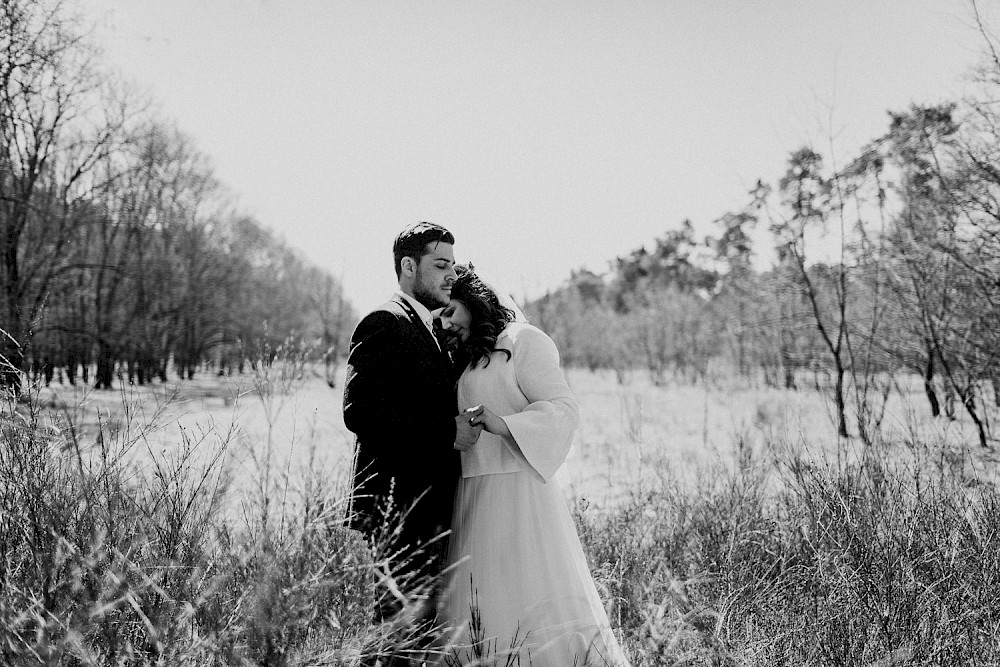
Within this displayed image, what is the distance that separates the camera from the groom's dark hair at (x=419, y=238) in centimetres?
266

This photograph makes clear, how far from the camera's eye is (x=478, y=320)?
255 centimetres

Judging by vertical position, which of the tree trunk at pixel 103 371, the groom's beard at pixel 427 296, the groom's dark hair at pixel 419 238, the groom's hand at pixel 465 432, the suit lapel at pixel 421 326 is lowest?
the groom's hand at pixel 465 432

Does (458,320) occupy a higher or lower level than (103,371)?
higher

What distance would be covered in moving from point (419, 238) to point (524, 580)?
152cm

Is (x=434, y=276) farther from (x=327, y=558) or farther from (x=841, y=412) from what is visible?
(x=841, y=412)

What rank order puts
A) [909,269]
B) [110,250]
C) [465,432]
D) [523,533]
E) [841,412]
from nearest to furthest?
[465,432]
[523,533]
[841,412]
[909,269]
[110,250]

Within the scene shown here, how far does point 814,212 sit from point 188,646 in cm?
1210

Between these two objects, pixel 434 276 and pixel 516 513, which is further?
pixel 434 276

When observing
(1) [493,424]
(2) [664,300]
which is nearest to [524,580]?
(1) [493,424]

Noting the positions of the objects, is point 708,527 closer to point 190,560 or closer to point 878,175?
point 190,560

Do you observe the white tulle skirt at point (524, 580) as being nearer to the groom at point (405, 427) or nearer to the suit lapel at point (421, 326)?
the groom at point (405, 427)

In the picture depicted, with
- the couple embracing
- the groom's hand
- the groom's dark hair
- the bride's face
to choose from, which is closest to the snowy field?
the couple embracing

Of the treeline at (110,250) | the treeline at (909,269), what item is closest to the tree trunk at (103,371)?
the treeline at (110,250)

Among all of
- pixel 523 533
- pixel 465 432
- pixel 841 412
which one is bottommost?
pixel 523 533
